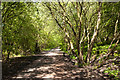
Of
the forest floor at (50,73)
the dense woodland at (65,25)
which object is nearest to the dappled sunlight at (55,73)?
the forest floor at (50,73)

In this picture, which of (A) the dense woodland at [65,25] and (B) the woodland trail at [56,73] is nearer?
(B) the woodland trail at [56,73]

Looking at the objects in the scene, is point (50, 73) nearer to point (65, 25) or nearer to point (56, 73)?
point (56, 73)

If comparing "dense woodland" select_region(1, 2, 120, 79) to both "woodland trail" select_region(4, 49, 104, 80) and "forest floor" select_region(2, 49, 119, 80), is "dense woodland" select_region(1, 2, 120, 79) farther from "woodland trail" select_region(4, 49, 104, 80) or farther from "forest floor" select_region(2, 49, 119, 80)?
"woodland trail" select_region(4, 49, 104, 80)

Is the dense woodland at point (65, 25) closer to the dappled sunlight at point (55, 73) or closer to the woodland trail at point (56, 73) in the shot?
the woodland trail at point (56, 73)

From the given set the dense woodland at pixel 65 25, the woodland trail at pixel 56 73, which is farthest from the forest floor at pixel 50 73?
the dense woodland at pixel 65 25

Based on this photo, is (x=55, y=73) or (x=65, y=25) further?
(x=65, y=25)

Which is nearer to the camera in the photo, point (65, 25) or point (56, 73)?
point (56, 73)

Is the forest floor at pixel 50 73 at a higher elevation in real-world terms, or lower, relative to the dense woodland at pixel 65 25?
lower

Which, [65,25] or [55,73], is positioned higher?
[65,25]

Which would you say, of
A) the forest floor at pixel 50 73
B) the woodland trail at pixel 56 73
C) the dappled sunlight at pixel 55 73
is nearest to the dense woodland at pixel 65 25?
the forest floor at pixel 50 73

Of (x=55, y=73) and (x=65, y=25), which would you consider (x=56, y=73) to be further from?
(x=65, y=25)

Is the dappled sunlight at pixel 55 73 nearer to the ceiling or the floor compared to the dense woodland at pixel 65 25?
nearer to the floor

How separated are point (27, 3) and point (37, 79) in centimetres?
544

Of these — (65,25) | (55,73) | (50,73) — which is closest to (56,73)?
(55,73)
